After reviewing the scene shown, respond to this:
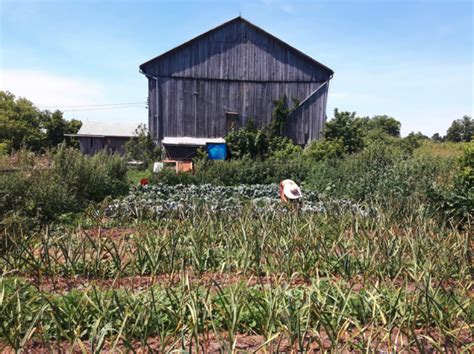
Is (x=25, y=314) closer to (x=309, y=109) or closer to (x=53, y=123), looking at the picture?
(x=309, y=109)

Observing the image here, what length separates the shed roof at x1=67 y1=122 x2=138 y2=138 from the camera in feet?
109

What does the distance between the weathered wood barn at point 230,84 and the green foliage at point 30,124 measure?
838 inches

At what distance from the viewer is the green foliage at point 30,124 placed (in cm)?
3656

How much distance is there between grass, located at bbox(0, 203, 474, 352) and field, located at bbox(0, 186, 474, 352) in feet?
0.05

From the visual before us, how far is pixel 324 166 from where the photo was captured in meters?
13.1

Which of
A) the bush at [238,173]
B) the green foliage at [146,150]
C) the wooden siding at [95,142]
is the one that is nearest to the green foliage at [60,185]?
the bush at [238,173]

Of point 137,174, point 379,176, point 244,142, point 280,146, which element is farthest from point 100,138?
point 379,176

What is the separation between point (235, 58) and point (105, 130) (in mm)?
19494

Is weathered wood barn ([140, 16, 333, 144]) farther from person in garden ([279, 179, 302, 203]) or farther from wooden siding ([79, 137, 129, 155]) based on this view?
wooden siding ([79, 137, 129, 155])

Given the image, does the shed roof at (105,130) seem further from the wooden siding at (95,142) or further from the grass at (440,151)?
the grass at (440,151)

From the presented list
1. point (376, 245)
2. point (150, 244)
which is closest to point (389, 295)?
point (376, 245)

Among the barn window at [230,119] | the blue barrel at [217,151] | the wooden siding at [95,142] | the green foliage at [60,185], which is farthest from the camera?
the wooden siding at [95,142]

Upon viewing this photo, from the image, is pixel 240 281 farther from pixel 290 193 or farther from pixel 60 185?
pixel 60 185

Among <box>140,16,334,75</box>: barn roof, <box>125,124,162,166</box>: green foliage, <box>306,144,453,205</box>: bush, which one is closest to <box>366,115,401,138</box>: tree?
<box>140,16,334,75</box>: barn roof
